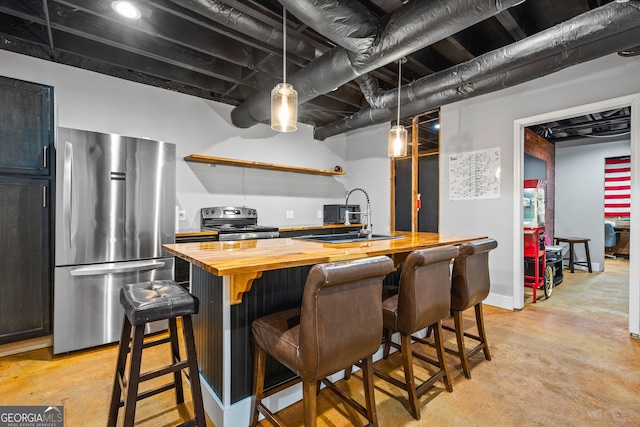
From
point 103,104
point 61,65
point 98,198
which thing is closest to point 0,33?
point 61,65

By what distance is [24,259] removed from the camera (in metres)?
2.53

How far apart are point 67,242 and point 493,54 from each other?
3.88m

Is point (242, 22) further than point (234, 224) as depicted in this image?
No

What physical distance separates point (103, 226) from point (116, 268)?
0.38 meters

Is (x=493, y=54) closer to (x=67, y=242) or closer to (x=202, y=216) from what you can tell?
(x=202, y=216)

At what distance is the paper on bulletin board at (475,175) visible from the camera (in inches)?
144

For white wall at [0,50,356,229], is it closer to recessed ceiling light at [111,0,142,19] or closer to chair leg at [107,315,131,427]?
recessed ceiling light at [111,0,142,19]

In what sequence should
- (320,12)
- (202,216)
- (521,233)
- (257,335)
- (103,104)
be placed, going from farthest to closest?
1. (202,216)
2. (521,233)
3. (103,104)
4. (320,12)
5. (257,335)

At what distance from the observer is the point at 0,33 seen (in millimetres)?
2580

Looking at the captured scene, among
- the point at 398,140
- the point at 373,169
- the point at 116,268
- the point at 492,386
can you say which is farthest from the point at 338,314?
the point at 373,169

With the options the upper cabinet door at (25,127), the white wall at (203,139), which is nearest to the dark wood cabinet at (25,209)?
the upper cabinet door at (25,127)

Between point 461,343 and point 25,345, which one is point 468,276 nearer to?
point 461,343

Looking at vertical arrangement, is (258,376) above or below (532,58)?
below

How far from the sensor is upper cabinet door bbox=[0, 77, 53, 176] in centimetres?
246
